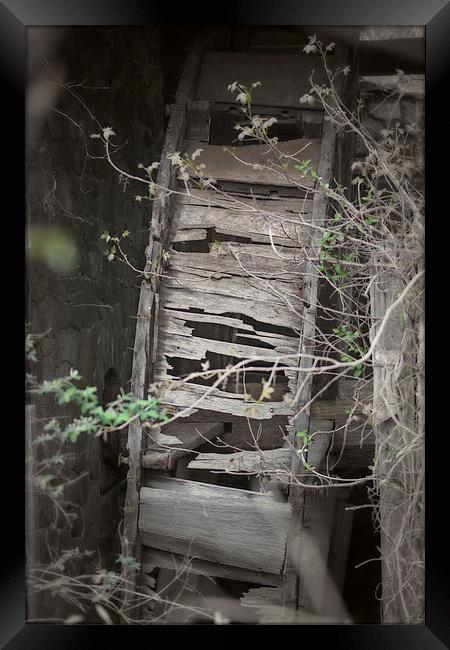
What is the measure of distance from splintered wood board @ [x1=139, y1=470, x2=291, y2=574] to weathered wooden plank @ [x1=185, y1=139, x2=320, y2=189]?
1.12m

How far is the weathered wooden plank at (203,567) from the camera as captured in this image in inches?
78.8

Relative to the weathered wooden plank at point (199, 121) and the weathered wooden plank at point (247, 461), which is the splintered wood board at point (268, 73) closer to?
the weathered wooden plank at point (199, 121)

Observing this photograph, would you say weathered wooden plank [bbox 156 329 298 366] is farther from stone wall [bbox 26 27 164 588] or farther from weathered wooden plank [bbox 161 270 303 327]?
stone wall [bbox 26 27 164 588]

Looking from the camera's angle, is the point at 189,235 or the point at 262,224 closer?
the point at 262,224

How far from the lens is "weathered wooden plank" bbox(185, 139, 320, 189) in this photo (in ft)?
6.93

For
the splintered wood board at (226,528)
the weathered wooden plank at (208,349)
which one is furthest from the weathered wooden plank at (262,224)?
the splintered wood board at (226,528)

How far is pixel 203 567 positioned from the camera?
2.05 meters

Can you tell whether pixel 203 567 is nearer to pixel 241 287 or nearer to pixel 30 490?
pixel 30 490

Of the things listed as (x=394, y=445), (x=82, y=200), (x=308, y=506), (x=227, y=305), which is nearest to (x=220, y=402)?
(x=227, y=305)

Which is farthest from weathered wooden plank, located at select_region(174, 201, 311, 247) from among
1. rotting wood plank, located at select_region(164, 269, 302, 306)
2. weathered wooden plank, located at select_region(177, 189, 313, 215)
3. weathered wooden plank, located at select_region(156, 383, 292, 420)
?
weathered wooden plank, located at select_region(156, 383, 292, 420)

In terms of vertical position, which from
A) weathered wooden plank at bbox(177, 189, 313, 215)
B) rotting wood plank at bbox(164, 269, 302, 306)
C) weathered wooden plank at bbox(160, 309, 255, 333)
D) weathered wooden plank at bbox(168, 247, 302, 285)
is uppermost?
weathered wooden plank at bbox(177, 189, 313, 215)
